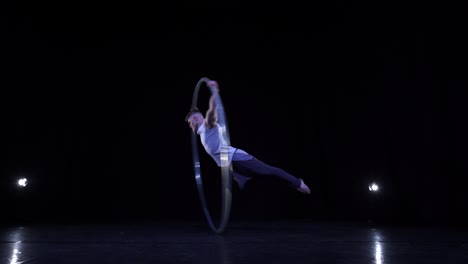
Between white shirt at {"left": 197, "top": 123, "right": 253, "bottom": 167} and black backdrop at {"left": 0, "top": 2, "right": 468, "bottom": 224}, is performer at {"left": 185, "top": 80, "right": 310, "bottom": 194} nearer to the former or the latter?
white shirt at {"left": 197, "top": 123, "right": 253, "bottom": 167}

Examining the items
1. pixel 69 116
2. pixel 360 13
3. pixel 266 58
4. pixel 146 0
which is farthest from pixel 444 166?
pixel 69 116

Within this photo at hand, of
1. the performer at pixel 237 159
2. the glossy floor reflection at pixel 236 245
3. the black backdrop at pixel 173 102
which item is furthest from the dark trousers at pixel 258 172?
the black backdrop at pixel 173 102

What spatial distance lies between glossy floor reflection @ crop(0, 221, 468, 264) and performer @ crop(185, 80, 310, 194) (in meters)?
0.69

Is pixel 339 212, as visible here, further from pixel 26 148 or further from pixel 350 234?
pixel 26 148

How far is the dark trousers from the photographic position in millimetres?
6094

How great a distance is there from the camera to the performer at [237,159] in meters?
6.09

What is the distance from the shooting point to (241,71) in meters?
9.51

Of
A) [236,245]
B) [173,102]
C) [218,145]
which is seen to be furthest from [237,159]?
[173,102]

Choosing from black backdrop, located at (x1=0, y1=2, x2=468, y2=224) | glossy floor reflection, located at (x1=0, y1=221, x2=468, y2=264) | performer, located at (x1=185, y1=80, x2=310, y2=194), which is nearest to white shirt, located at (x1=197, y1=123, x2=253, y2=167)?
performer, located at (x1=185, y1=80, x2=310, y2=194)

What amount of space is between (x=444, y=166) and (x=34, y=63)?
7964 millimetres

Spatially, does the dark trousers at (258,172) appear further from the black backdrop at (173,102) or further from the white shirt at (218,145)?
the black backdrop at (173,102)

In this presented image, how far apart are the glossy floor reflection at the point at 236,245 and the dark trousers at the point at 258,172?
0.68 m

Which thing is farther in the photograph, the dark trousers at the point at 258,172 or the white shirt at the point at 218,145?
the dark trousers at the point at 258,172

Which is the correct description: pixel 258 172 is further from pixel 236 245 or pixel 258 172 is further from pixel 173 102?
pixel 173 102
